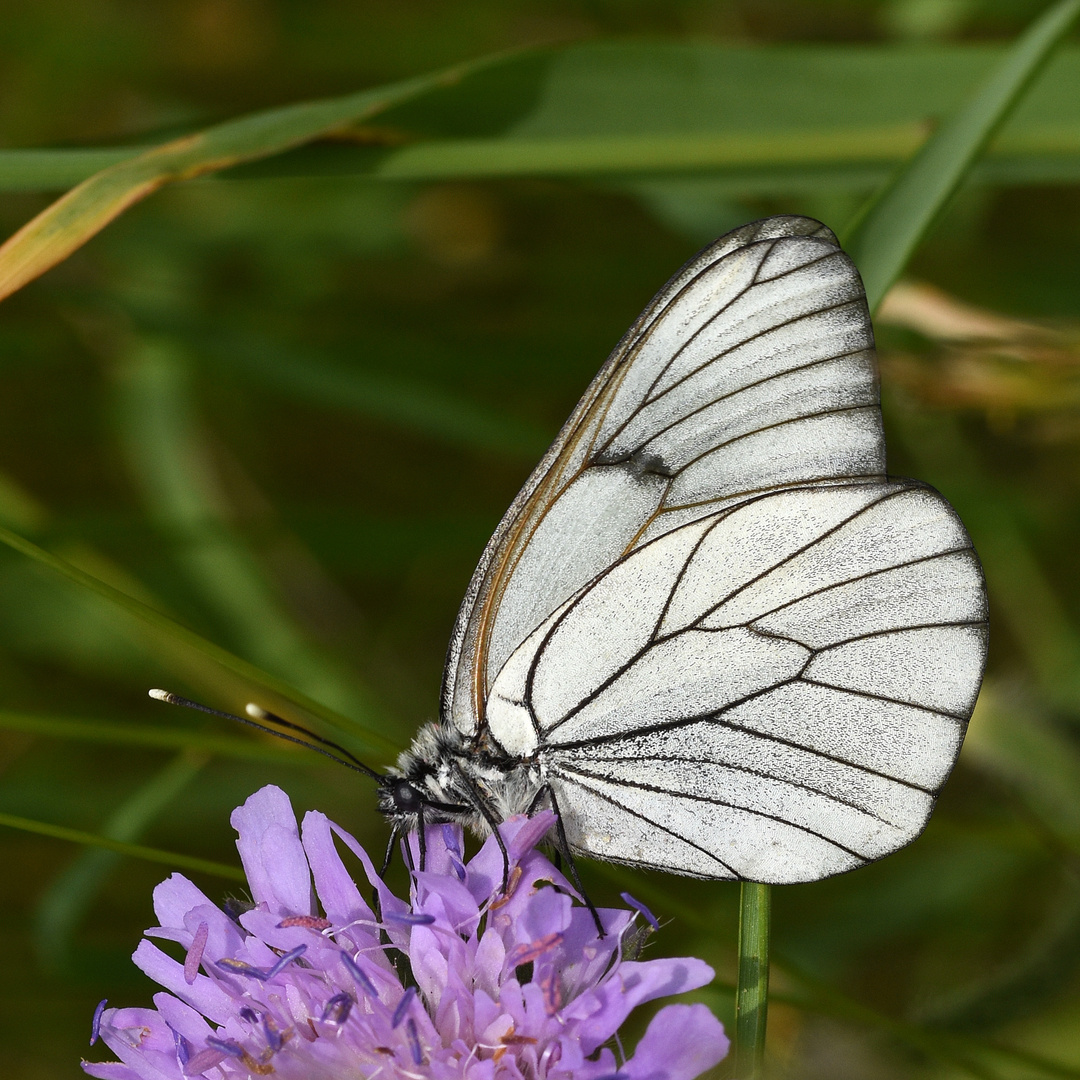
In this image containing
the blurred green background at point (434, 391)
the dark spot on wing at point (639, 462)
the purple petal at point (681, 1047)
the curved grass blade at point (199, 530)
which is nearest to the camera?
the purple petal at point (681, 1047)

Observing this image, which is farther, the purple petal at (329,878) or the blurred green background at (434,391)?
the blurred green background at (434,391)

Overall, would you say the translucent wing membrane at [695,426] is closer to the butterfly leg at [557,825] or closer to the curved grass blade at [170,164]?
the butterfly leg at [557,825]

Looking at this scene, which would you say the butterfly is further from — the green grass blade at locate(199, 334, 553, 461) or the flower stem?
the green grass blade at locate(199, 334, 553, 461)

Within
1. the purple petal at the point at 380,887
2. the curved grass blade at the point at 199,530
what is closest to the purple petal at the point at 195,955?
the purple petal at the point at 380,887

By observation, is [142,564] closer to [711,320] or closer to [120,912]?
[120,912]

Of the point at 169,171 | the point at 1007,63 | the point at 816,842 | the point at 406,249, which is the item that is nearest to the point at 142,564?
the point at 406,249

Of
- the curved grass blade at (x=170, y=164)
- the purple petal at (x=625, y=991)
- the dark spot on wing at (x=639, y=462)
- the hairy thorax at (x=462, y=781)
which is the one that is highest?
the curved grass blade at (x=170, y=164)
